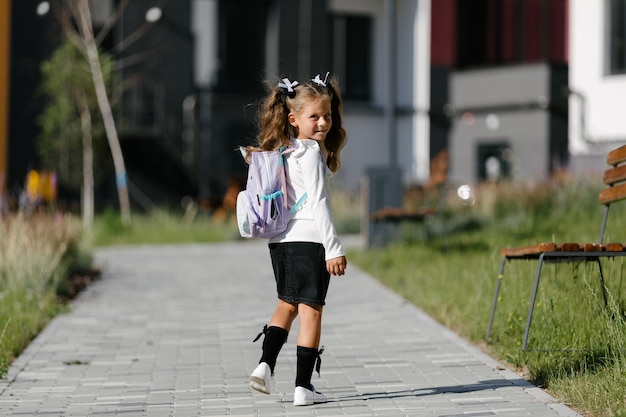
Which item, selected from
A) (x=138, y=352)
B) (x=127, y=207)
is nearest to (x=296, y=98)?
(x=138, y=352)

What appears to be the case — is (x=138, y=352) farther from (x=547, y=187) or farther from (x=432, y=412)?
(x=547, y=187)

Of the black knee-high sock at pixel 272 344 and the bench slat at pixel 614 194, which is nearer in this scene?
the black knee-high sock at pixel 272 344

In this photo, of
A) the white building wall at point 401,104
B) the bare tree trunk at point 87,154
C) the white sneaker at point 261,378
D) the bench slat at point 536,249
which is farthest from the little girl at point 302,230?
the white building wall at point 401,104

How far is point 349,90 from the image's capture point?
3098 cm

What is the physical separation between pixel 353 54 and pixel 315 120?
25.0 metres

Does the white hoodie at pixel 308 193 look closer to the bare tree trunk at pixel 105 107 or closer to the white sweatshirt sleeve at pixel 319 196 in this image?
the white sweatshirt sleeve at pixel 319 196

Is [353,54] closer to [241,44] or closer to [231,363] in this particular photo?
[241,44]

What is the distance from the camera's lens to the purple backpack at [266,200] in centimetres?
614

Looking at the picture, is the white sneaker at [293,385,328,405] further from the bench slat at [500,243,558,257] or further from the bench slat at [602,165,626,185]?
the bench slat at [602,165,626,185]

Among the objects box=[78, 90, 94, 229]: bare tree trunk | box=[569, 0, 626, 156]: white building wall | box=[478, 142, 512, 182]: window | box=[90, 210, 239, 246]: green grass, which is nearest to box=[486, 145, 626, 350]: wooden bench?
box=[90, 210, 239, 246]: green grass

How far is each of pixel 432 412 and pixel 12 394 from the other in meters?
2.37

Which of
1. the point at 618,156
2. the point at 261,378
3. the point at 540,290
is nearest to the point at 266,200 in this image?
the point at 261,378

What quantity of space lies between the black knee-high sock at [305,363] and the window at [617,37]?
2170cm

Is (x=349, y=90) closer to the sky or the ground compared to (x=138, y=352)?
closer to the sky
